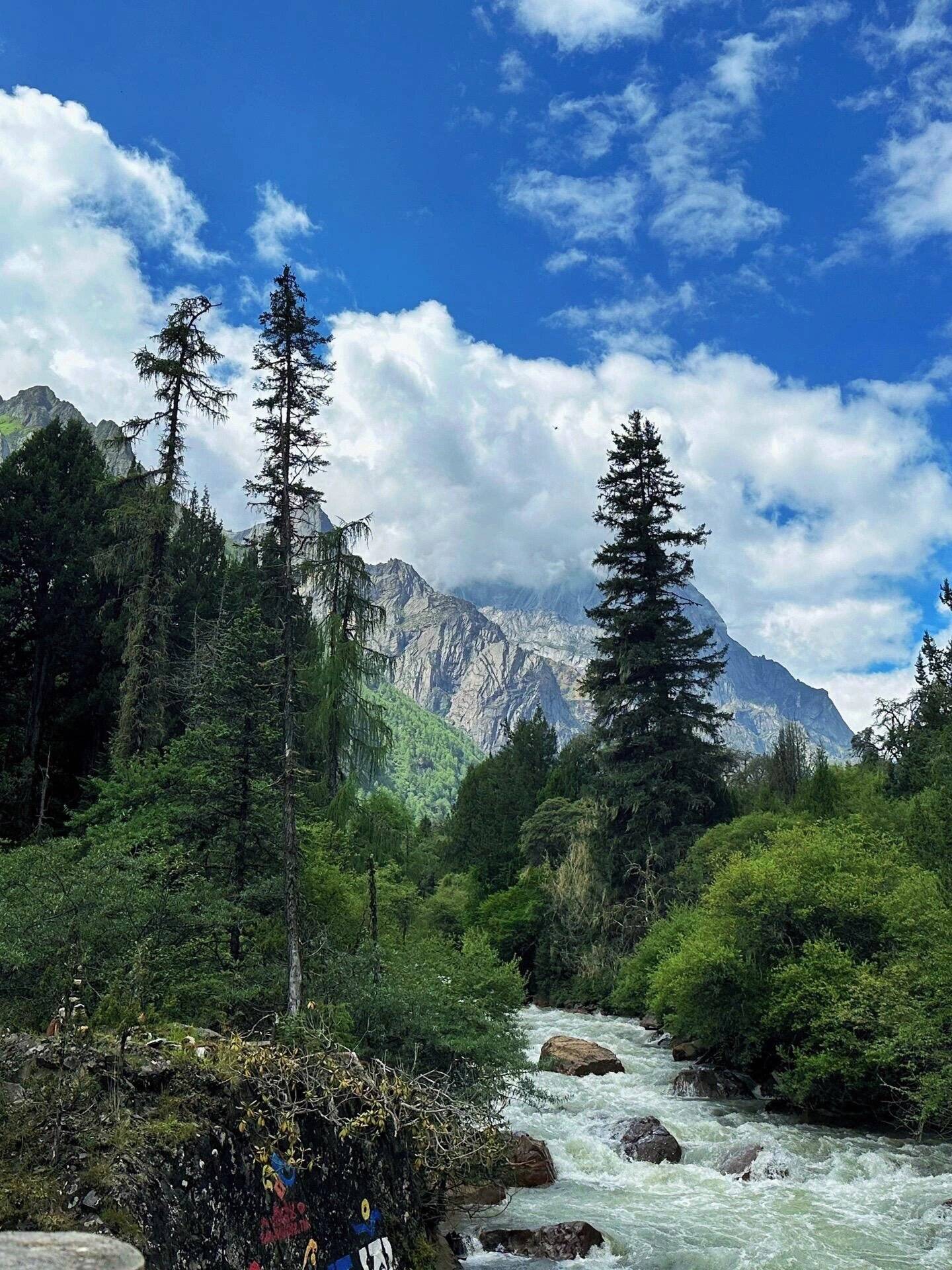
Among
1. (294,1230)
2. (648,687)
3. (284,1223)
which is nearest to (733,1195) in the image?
(294,1230)

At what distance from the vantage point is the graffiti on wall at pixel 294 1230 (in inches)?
231

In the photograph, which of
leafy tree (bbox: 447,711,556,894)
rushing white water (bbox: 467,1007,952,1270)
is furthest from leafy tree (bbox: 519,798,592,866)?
rushing white water (bbox: 467,1007,952,1270)

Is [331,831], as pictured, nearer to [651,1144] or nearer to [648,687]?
[651,1144]

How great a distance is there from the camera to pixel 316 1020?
1245 cm

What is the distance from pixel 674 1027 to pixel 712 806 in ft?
41.3

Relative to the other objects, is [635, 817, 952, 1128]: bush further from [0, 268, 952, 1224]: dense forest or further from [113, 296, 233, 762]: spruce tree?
[113, 296, 233, 762]: spruce tree

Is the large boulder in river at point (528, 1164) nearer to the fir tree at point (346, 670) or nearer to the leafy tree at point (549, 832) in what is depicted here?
the fir tree at point (346, 670)

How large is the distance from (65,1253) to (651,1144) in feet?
51.7

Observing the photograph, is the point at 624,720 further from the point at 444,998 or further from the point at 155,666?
the point at 444,998

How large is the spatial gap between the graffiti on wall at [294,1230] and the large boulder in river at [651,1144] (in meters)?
9.90

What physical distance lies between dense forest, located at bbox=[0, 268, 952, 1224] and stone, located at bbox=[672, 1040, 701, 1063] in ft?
1.13

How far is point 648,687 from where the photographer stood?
36.0 metres

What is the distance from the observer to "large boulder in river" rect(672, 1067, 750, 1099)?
766 inches

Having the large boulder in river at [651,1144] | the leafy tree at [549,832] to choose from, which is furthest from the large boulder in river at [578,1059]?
the leafy tree at [549,832]
